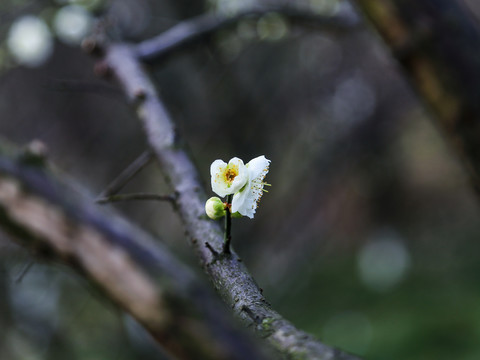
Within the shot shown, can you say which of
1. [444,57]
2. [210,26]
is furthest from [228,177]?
[210,26]

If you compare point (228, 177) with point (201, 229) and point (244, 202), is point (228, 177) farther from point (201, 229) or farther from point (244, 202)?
point (201, 229)

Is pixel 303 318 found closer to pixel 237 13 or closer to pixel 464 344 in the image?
pixel 464 344

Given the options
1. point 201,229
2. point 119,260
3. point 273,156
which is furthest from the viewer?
point 273,156

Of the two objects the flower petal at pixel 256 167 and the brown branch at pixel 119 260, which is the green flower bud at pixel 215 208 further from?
the brown branch at pixel 119 260

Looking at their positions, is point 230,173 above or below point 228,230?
above

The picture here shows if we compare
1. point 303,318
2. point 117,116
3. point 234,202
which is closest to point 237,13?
point 234,202
